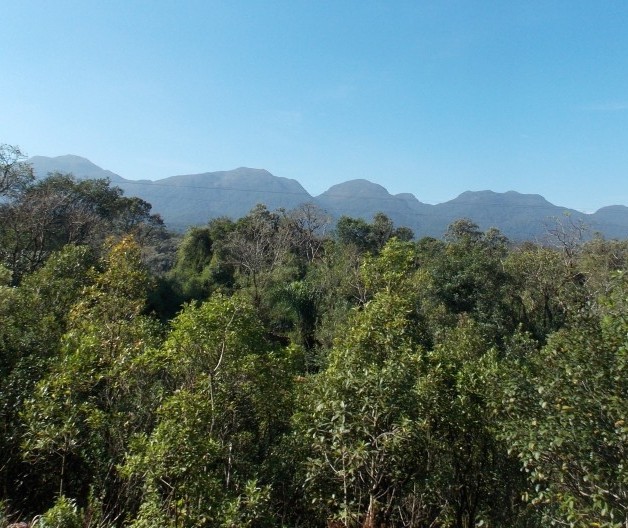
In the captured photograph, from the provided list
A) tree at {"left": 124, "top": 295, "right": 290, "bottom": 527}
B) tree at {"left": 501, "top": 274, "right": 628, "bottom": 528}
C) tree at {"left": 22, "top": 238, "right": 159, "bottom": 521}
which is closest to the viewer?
tree at {"left": 501, "top": 274, "right": 628, "bottom": 528}

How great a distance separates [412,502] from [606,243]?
27.8 metres

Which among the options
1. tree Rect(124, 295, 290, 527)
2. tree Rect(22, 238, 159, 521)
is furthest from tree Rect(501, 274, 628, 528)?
tree Rect(22, 238, 159, 521)

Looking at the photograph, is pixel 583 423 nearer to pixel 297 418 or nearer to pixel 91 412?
pixel 297 418

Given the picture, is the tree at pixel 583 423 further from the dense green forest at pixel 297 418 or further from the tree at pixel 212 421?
the tree at pixel 212 421

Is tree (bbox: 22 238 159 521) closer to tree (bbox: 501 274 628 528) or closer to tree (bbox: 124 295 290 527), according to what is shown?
tree (bbox: 124 295 290 527)

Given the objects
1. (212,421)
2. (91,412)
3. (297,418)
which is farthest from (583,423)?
(91,412)

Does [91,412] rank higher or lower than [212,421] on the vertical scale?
lower

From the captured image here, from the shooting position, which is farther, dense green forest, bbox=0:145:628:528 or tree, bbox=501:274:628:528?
dense green forest, bbox=0:145:628:528

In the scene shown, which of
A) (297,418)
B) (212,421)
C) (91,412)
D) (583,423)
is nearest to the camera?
(583,423)

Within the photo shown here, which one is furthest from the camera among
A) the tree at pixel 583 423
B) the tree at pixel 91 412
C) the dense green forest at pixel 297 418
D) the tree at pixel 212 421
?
the tree at pixel 91 412

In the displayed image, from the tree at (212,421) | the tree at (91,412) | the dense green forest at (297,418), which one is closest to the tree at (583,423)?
the dense green forest at (297,418)

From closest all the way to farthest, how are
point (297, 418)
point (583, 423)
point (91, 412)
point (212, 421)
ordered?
point (583, 423)
point (212, 421)
point (91, 412)
point (297, 418)

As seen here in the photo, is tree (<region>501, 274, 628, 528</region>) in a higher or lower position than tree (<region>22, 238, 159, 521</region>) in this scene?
higher

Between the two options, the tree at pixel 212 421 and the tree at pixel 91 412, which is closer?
the tree at pixel 212 421
